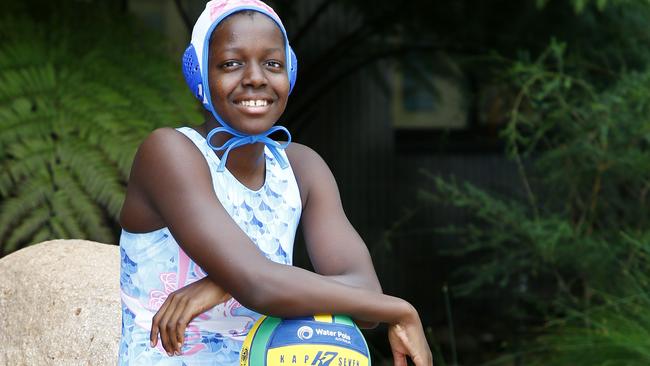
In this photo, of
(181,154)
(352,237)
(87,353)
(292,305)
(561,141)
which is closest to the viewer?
(292,305)

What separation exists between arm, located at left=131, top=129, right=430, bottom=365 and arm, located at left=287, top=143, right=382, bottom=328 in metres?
0.11

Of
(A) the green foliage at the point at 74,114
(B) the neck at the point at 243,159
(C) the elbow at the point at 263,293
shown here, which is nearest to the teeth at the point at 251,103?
(B) the neck at the point at 243,159

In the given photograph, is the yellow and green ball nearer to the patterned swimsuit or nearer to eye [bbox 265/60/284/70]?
the patterned swimsuit

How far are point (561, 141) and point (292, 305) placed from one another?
13.0 feet

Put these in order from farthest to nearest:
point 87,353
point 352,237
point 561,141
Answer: point 561,141 < point 87,353 < point 352,237

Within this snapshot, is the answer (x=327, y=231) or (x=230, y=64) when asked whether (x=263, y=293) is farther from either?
(x=230, y=64)

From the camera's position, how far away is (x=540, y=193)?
5.88m

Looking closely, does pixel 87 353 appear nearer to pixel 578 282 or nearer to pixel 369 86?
pixel 578 282

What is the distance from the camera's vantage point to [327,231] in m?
2.25

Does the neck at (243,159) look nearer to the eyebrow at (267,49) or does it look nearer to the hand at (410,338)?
the eyebrow at (267,49)

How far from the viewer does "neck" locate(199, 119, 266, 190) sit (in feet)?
7.13

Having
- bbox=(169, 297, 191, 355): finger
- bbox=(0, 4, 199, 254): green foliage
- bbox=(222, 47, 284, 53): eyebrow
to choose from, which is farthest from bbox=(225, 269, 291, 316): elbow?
bbox=(0, 4, 199, 254): green foliage

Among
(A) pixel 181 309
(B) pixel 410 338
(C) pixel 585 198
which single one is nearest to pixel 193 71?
(A) pixel 181 309

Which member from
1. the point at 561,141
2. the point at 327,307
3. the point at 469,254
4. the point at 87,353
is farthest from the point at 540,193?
the point at 327,307
